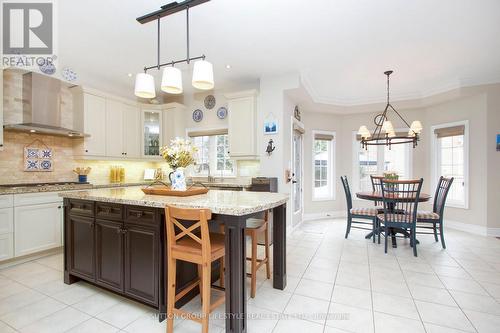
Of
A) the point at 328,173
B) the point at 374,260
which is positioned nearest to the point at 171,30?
the point at 374,260

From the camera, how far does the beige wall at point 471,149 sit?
437cm

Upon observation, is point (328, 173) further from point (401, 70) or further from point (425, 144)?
point (401, 70)

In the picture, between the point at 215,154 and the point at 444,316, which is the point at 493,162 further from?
the point at 215,154

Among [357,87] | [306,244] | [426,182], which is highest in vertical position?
[357,87]

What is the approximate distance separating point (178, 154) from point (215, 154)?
2712 mm

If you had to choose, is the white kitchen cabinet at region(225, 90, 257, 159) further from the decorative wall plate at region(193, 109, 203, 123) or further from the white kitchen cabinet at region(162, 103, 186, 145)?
the white kitchen cabinet at region(162, 103, 186, 145)

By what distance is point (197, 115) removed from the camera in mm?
5211

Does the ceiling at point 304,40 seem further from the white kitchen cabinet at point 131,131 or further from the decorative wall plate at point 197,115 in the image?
the decorative wall plate at point 197,115

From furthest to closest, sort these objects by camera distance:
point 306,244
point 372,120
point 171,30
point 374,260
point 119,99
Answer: point 372,120 → point 119,99 → point 306,244 → point 374,260 → point 171,30

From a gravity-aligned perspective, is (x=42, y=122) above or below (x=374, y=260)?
above

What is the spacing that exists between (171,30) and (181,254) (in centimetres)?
255

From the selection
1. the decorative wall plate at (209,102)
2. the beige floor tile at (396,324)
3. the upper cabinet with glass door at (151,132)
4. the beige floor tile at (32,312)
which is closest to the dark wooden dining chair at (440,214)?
the beige floor tile at (396,324)

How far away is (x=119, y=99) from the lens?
15.1 ft

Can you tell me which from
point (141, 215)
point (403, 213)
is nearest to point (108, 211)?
point (141, 215)
